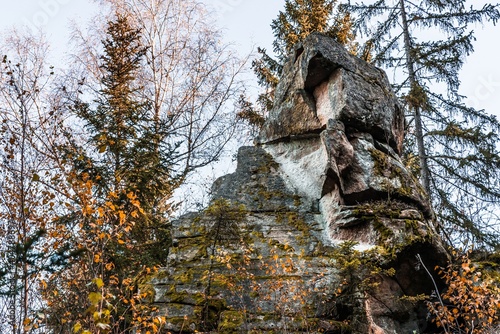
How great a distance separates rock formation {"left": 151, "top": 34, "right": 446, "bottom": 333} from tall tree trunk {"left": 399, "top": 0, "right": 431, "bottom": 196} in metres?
2.03

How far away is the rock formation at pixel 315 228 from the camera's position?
19.5 ft

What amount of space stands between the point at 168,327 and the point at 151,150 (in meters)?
4.23

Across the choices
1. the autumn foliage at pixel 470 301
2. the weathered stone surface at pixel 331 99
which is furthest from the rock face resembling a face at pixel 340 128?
the autumn foliage at pixel 470 301

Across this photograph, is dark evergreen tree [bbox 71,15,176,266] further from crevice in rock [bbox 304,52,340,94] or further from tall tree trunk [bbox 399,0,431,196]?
tall tree trunk [bbox 399,0,431,196]

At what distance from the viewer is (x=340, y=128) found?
8.19 metres

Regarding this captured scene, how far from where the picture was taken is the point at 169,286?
6535 mm

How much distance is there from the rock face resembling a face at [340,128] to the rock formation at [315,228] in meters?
0.03

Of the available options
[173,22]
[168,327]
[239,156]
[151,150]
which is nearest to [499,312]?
[168,327]

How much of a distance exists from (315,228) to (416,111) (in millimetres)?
6506

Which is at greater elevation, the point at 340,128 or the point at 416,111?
the point at 416,111

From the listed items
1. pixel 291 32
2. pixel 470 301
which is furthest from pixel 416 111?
pixel 470 301

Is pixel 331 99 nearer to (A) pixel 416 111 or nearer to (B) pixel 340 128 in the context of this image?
(B) pixel 340 128

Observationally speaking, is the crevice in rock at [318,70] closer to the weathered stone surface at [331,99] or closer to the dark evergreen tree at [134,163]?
the weathered stone surface at [331,99]

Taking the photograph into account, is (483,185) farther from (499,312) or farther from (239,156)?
(239,156)
